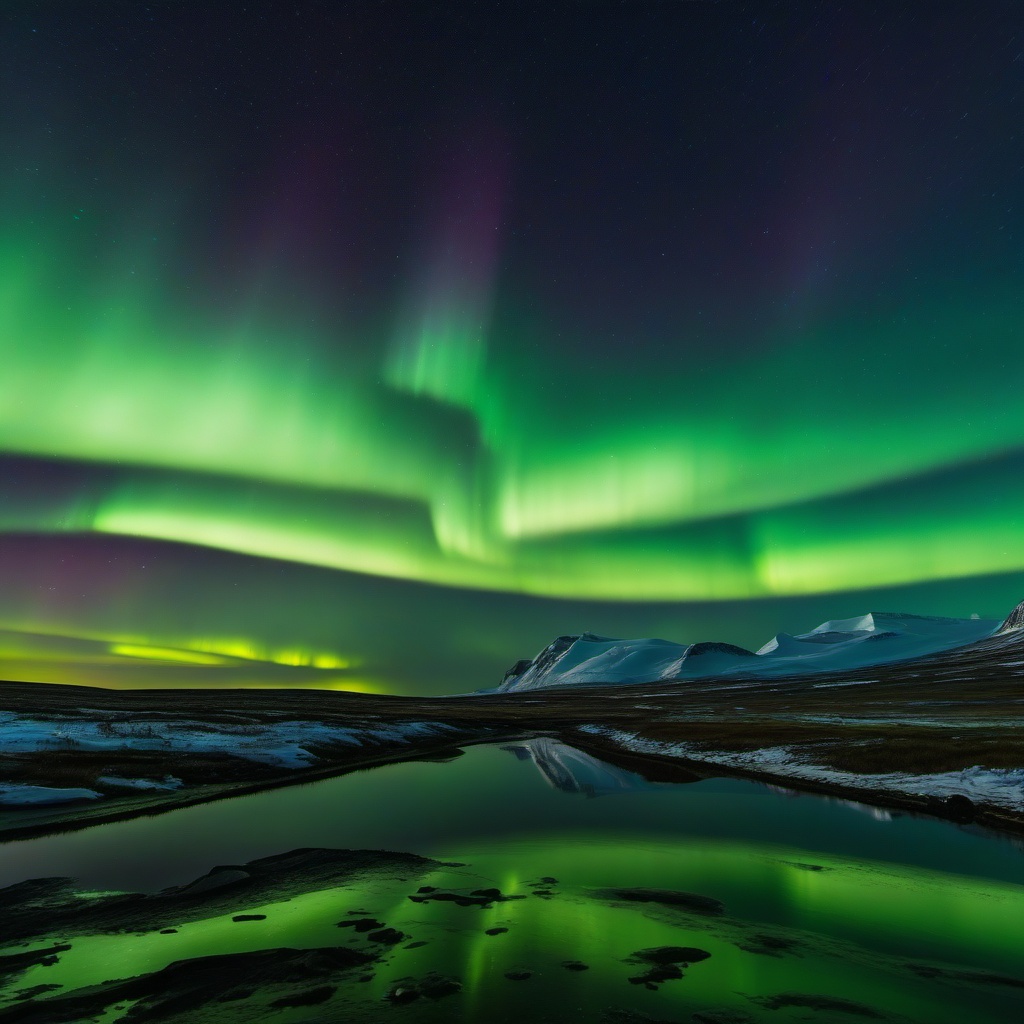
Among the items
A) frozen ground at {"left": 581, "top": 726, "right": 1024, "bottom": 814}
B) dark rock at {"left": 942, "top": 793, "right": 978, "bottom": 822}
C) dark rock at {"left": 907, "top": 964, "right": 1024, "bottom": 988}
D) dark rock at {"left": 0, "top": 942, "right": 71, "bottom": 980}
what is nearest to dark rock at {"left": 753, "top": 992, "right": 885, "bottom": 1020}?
dark rock at {"left": 907, "top": 964, "right": 1024, "bottom": 988}

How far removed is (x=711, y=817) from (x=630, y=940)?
623 inches

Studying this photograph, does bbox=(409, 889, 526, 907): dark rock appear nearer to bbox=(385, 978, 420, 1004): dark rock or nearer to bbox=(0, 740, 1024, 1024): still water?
bbox=(0, 740, 1024, 1024): still water

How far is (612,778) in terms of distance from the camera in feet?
132

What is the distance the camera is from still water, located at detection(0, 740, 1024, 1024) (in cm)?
1009

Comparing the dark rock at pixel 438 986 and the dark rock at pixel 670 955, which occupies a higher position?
the dark rock at pixel 438 986

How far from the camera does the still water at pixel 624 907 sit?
33.1 ft

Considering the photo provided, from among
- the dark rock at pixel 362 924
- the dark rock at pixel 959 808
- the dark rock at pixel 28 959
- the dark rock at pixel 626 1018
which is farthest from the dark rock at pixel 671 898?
the dark rock at pixel 959 808

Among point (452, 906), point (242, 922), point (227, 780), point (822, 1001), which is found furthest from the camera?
point (227, 780)

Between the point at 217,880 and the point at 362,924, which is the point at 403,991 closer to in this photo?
the point at 362,924

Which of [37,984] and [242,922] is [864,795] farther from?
[37,984]

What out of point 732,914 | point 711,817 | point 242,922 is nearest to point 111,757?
point 242,922

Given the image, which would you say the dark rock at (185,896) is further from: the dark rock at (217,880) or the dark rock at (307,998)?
the dark rock at (307,998)

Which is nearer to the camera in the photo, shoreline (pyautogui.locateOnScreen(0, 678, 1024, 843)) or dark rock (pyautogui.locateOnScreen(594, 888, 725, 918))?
dark rock (pyautogui.locateOnScreen(594, 888, 725, 918))

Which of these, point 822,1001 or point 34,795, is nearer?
point 822,1001
